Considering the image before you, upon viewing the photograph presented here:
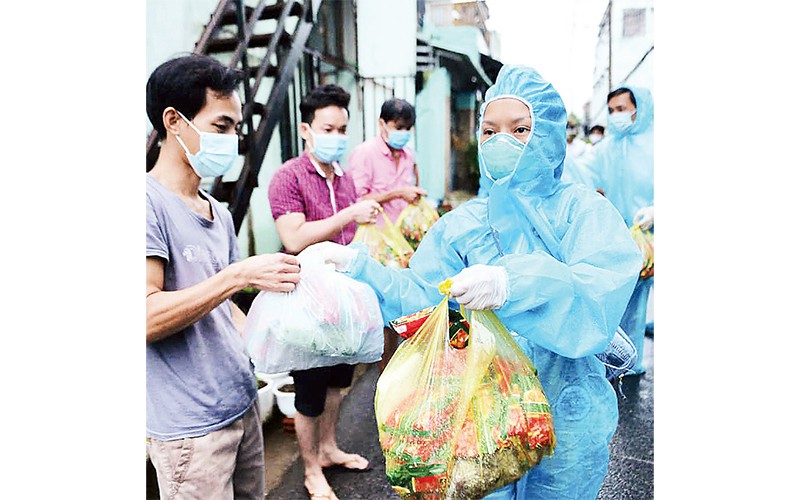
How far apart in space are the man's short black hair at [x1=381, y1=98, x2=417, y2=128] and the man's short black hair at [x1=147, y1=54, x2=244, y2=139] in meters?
1.49

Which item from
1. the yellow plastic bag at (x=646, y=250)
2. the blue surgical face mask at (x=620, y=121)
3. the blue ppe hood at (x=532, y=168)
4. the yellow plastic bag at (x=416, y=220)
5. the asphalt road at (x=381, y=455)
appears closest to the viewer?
the blue ppe hood at (x=532, y=168)

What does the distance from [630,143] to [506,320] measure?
167 cm

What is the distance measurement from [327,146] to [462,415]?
1316 millimetres

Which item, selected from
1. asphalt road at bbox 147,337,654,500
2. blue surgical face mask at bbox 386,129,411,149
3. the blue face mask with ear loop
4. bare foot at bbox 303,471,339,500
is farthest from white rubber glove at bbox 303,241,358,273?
blue surgical face mask at bbox 386,129,411,149

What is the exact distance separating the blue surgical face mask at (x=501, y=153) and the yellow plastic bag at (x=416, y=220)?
4.74ft

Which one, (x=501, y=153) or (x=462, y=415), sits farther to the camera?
(x=501, y=153)

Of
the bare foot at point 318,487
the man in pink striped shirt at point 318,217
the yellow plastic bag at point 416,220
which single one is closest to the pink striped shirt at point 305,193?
the man in pink striped shirt at point 318,217

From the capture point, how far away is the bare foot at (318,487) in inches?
77.1

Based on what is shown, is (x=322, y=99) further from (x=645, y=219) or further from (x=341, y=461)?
(x=341, y=461)

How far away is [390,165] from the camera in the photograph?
111 inches

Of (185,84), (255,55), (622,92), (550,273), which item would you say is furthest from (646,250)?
(255,55)

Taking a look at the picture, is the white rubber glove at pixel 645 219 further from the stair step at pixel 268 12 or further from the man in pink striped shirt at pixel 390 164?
the stair step at pixel 268 12
